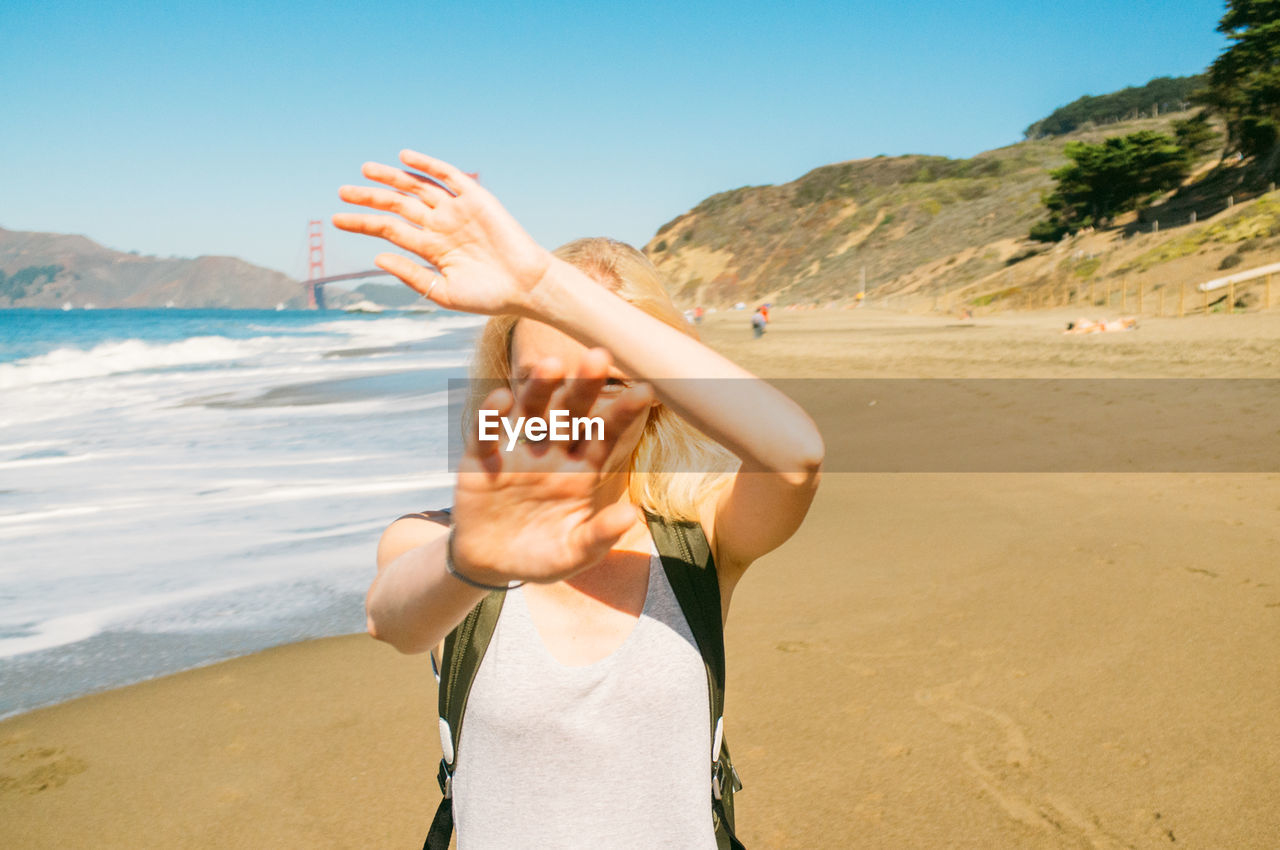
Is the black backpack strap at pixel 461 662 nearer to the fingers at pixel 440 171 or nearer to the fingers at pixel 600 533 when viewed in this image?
the fingers at pixel 600 533

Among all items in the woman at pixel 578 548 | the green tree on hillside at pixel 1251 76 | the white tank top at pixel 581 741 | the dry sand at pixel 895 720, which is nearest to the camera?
the woman at pixel 578 548

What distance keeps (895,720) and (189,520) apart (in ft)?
17.0

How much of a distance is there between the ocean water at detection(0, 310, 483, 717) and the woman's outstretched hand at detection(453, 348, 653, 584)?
344cm

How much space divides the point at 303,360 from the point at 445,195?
87.5 ft

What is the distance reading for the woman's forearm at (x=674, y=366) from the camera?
3.51 feet

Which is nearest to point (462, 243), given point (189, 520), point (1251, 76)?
point (189, 520)

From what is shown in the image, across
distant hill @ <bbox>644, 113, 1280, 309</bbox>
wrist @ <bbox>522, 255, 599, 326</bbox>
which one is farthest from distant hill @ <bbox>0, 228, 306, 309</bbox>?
wrist @ <bbox>522, 255, 599, 326</bbox>

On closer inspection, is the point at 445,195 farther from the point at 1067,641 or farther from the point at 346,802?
the point at 1067,641

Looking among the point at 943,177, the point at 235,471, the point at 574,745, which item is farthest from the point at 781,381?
the point at 943,177

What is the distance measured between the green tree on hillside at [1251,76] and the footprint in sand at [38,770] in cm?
4128

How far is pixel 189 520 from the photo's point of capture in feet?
19.9

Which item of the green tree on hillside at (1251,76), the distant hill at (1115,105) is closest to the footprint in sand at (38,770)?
the green tree on hillside at (1251,76)

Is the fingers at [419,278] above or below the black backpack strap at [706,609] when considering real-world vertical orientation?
above

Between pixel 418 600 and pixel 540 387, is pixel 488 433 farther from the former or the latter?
pixel 418 600
